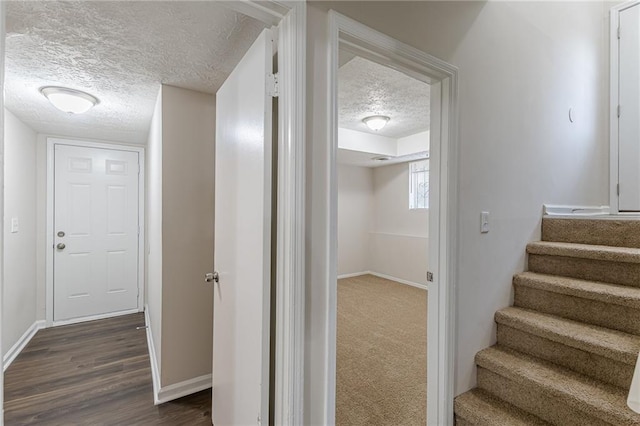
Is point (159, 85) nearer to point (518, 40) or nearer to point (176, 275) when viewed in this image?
point (176, 275)

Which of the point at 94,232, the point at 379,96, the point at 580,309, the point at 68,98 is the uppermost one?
the point at 379,96

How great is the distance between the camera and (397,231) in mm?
5516

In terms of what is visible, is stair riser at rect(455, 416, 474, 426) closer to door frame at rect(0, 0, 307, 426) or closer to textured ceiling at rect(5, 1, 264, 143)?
door frame at rect(0, 0, 307, 426)

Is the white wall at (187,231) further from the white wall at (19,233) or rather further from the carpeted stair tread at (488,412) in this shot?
the carpeted stair tread at (488,412)

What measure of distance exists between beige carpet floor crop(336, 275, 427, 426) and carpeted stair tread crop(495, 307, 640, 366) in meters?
0.84

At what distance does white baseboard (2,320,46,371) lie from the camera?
8.34 feet

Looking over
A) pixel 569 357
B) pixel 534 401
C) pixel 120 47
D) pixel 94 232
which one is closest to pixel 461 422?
pixel 534 401

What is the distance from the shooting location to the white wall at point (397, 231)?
5020 mm

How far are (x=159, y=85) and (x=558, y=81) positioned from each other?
9.31ft

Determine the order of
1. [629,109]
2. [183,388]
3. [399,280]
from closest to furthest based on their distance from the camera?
[183,388] → [629,109] → [399,280]

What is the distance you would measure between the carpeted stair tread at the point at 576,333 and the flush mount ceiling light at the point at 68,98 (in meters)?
3.17

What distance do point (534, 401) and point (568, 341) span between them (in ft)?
1.13

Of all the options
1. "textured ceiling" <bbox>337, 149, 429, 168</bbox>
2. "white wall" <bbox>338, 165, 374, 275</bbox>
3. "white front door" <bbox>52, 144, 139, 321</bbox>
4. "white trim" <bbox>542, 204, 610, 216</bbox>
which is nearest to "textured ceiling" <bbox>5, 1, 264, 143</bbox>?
"white front door" <bbox>52, 144, 139, 321</bbox>

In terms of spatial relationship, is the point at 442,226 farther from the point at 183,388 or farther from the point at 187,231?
the point at 183,388
